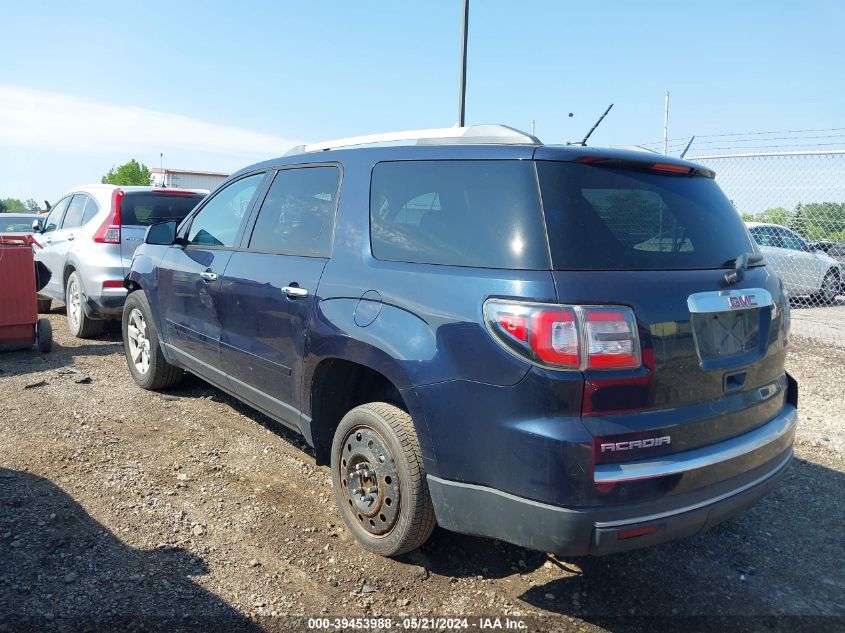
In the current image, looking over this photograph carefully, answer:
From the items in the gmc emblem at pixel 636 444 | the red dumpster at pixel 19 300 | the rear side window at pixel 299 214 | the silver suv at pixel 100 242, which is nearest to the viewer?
the gmc emblem at pixel 636 444

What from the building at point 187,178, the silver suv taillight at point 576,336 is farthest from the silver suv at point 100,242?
the building at point 187,178

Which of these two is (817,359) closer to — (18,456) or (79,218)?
(18,456)

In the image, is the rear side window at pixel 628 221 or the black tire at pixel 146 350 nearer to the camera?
the rear side window at pixel 628 221

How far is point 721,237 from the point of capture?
9.81 ft

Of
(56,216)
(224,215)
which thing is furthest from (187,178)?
(224,215)

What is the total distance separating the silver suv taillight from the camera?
7.72 feet

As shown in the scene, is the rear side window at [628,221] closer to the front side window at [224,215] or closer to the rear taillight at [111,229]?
the front side window at [224,215]

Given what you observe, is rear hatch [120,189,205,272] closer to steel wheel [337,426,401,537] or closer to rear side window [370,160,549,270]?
rear side window [370,160,549,270]

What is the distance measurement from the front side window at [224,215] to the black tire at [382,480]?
178 cm

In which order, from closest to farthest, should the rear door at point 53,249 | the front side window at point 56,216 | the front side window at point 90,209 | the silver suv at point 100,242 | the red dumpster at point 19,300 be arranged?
the red dumpster at point 19,300 < the silver suv at point 100,242 < the front side window at point 90,209 < the rear door at point 53,249 < the front side window at point 56,216

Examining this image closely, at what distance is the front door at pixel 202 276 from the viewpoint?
4379mm

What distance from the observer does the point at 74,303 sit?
25.5 feet

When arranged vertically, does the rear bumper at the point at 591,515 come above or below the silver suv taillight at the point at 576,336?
below

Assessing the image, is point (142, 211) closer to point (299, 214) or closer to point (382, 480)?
point (299, 214)
